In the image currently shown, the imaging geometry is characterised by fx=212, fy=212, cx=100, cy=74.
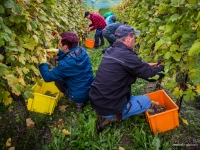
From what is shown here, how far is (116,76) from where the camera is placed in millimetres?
2799

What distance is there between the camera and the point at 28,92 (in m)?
2.19

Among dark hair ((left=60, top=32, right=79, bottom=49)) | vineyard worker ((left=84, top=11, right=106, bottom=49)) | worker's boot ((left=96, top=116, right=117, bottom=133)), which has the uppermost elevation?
dark hair ((left=60, top=32, right=79, bottom=49))

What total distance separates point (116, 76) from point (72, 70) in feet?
2.82

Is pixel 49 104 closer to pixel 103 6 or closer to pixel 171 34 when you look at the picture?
pixel 171 34

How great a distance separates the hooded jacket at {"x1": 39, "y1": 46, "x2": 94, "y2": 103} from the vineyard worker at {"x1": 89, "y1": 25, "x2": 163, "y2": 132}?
0.50m

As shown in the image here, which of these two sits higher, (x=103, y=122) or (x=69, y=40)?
(x=69, y=40)

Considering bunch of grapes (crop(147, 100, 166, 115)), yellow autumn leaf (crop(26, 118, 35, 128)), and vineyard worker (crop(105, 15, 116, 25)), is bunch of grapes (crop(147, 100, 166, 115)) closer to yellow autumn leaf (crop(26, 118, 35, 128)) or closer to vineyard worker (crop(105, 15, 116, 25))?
yellow autumn leaf (crop(26, 118, 35, 128))

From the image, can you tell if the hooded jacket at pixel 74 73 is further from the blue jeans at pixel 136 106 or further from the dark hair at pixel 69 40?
the blue jeans at pixel 136 106

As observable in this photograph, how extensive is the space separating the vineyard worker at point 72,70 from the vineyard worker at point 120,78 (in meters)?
0.50

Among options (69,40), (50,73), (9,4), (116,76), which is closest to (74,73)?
(50,73)

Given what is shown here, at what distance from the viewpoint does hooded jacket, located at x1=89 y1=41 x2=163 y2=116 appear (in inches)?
108

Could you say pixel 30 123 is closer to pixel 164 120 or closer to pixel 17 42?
pixel 17 42

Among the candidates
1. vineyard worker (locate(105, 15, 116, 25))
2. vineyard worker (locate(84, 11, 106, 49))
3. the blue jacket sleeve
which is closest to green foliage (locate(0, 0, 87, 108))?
the blue jacket sleeve

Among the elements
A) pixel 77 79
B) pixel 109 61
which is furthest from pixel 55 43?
pixel 109 61
